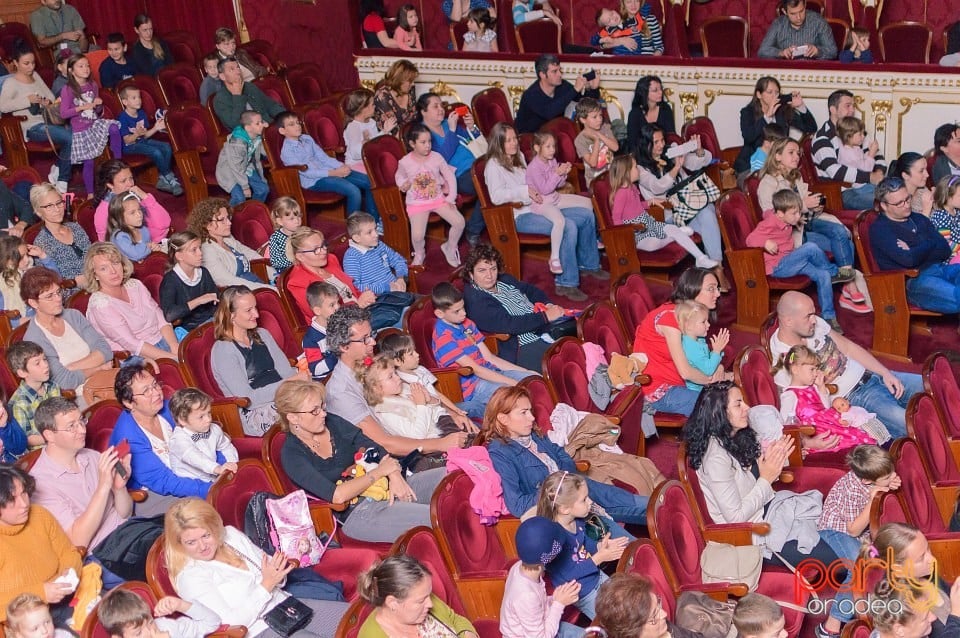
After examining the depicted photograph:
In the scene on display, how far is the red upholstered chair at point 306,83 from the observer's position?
7348mm

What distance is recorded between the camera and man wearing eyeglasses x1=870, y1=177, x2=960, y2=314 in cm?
492

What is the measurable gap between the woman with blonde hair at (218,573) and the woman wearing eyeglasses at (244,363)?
1.02m

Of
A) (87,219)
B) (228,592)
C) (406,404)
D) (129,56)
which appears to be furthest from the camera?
(129,56)

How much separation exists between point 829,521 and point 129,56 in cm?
531

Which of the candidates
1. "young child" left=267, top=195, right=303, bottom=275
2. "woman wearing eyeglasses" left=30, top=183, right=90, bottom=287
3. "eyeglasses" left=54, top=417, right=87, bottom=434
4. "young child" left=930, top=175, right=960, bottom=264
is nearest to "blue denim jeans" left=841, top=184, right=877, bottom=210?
"young child" left=930, top=175, right=960, bottom=264

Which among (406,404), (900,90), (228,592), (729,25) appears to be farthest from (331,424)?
(729,25)

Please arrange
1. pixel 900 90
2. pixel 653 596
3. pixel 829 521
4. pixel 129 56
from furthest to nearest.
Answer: pixel 129 56 → pixel 900 90 → pixel 829 521 → pixel 653 596

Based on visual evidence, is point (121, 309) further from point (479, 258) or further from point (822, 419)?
point (822, 419)

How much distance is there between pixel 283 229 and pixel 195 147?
1.36 m

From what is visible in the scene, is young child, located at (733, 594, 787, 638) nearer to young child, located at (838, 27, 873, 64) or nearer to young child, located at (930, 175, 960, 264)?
young child, located at (930, 175, 960, 264)

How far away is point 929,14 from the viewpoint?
24.4ft

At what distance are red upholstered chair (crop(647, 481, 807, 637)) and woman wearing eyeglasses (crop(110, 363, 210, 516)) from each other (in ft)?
4.30

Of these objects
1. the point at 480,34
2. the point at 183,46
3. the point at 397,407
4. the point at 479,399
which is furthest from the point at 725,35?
the point at 397,407

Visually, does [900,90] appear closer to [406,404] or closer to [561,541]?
[406,404]
